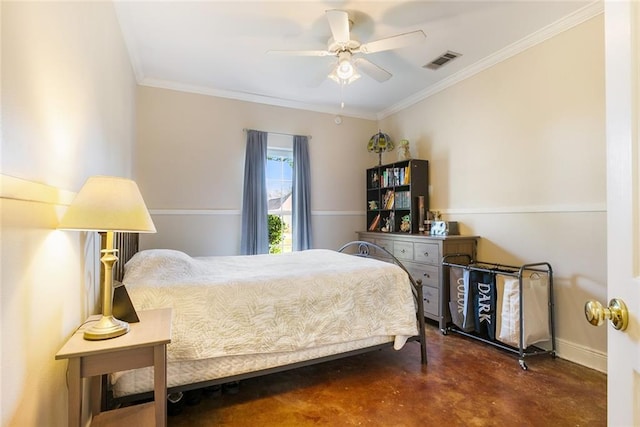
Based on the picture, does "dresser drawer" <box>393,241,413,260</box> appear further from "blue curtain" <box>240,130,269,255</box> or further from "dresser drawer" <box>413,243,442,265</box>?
"blue curtain" <box>240,130,269,255</box>

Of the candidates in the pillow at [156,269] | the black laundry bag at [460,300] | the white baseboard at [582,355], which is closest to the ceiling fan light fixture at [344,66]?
the pillow at [156,269]

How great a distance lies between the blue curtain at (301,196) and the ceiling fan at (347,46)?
1662mm

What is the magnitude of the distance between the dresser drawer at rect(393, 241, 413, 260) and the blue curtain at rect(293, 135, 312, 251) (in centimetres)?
118

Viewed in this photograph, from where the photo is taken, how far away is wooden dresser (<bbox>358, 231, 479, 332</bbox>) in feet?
10.7

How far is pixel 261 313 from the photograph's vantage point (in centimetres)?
196

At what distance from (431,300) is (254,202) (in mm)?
2392

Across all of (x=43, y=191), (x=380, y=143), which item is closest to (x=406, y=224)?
(x=380, y=143)

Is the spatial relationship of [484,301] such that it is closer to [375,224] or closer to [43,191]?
[375,224]

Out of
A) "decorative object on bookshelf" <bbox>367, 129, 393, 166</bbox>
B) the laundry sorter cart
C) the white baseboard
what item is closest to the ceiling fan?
"decorative object on bookshelf" <bbox>367, 129, 393, 166</bbox>

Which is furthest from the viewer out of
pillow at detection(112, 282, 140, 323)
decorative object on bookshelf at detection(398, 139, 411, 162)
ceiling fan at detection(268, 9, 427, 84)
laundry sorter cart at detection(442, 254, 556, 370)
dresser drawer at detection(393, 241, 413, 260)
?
decorative object on bookshelf at detection(398, 139, 411, 162)

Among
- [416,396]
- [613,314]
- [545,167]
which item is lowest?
[416,396]

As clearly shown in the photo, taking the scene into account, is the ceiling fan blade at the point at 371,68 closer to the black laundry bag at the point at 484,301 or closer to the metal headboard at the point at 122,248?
the black laundry bag at the point at 484,301

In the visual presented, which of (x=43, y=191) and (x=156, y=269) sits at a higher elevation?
(x=43, y=191)

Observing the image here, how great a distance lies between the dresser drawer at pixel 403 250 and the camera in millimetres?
3689
